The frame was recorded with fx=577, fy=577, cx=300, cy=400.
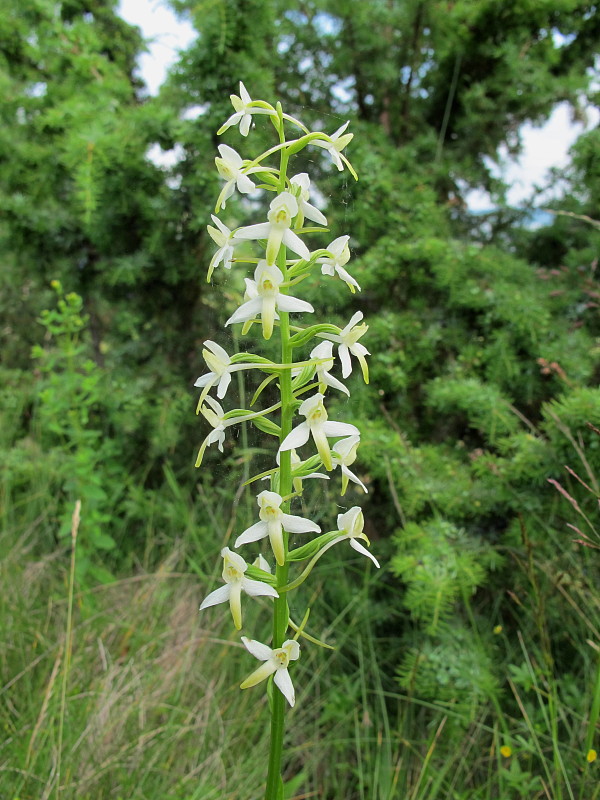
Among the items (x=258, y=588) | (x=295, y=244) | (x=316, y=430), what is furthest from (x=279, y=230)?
(x=258, y=588)

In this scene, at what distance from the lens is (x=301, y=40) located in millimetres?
3373

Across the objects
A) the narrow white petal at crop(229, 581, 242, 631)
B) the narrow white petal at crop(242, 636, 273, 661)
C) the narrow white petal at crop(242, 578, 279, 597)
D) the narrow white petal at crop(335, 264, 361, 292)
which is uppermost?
the narrow white petal at crop(335, 264, 361, 292)

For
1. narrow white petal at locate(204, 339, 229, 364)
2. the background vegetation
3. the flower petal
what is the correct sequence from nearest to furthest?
the flower petal < narrow white petal at locate(204, 339, 229, 364) < the background vegetation

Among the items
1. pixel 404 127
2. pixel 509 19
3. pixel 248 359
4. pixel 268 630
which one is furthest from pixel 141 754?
pixel 509 19

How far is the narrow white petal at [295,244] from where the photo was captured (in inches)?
42.8

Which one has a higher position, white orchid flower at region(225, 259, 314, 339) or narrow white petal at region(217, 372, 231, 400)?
white orchid flower at region(225, 259, 314, 339)

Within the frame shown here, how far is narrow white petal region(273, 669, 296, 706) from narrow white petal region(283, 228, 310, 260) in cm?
79

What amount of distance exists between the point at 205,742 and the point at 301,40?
359 centimetres

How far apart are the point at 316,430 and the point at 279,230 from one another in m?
0.39

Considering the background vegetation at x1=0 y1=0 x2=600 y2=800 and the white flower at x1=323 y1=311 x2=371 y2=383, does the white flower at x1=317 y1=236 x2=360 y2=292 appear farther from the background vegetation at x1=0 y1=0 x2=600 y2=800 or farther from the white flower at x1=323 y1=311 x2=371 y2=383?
the background vegetation at x1=0 y1=0 x2=600 y2=800

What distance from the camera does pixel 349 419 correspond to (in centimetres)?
241

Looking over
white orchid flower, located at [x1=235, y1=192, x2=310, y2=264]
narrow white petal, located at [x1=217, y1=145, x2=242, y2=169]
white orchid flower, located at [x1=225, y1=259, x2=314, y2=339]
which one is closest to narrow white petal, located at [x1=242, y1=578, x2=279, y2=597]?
white orchid flower, located at [x1=225, y1=259, x2=314, y2=339]

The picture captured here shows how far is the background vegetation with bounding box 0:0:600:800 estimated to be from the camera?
1.97 m

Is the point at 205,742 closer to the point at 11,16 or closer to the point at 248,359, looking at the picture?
the point at 248,359
